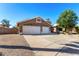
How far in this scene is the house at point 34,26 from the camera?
4866 millimetres

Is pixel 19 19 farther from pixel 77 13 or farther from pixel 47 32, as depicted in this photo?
pixel 77 13

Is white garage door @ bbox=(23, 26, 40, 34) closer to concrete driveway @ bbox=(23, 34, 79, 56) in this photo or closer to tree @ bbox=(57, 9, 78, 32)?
concrete driveway @ bbox=(23, 34, 79, 56)

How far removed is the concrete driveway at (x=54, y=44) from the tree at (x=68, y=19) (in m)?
0.38

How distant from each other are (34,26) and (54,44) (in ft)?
2.89

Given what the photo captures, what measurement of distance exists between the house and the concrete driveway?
0.19m

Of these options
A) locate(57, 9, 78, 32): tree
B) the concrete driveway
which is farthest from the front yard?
locate(57, 9, 78, 32): tree

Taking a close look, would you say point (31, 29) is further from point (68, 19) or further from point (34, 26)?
point (68, 19)

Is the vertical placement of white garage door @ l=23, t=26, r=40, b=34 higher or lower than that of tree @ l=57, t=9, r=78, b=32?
lower

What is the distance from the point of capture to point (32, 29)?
5258mm

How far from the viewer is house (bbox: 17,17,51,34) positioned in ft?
16.0

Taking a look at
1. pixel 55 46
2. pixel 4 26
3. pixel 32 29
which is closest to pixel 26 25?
pixel 32 29

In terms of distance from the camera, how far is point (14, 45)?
490 centimetres

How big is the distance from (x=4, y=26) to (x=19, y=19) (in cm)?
52

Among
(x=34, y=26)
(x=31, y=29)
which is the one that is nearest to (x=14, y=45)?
(x=31, y=29)
